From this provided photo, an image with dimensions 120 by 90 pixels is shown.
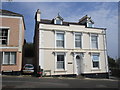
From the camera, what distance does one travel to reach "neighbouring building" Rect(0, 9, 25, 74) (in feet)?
63.1

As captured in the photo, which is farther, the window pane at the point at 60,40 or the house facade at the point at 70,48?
the window pane at the point at 60,40

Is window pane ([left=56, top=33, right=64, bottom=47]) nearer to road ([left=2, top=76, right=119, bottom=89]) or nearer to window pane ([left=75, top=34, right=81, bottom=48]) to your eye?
window pane ([left=75, top=34, right=81, bottom=48])

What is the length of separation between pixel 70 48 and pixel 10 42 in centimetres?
817

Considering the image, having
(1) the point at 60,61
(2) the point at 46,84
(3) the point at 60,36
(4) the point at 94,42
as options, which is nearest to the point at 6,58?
(1) the point at 60,61

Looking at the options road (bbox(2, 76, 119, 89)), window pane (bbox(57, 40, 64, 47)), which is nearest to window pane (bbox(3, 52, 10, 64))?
road (bbox(2, 76, 119, 89))

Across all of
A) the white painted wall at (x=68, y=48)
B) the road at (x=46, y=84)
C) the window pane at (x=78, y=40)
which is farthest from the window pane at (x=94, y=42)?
the road at (x=46, y=84)

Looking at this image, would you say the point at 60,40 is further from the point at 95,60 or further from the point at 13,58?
the point at 13,58

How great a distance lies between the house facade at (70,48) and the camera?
2052 cm

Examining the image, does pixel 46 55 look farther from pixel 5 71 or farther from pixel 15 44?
pixel 5 71

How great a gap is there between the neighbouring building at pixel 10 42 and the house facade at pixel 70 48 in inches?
106

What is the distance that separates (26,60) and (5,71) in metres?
5.42

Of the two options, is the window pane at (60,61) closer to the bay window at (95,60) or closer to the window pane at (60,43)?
the window pane at (60,43)

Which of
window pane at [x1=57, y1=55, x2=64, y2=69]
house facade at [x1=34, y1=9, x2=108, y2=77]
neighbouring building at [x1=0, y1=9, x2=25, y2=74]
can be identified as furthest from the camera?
window pane at [x1=57, y1=55, x2=64, y2=69]

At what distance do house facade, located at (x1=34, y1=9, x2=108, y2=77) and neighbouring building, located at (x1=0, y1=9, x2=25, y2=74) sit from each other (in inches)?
106
